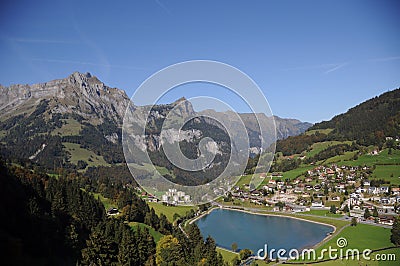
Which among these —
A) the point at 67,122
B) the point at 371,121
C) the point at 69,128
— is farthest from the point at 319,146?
the point at 67,122

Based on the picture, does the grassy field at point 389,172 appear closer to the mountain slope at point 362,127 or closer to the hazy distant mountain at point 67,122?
the mountain slope at point 362,127

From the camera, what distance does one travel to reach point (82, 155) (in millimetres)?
77375

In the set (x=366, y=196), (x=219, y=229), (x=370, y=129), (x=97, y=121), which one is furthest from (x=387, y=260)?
(x=97, y=121)

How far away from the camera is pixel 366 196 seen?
36312 millimetres

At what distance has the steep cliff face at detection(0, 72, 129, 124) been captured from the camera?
10931 cm

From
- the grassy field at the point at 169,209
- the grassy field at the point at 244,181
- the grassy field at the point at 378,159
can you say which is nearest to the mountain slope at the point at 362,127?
the grassy field at the point at 378,159

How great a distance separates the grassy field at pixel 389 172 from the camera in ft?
123

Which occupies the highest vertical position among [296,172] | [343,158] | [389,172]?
[343,158]

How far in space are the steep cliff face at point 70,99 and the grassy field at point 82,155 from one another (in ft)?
88.9

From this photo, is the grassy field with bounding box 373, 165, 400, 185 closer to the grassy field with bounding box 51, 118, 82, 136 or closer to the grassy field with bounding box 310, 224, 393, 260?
the grassy field with bounding box 310, 224, 393, 260

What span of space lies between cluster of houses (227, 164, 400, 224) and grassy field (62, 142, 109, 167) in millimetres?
40991

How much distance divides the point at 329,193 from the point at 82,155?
192 feet

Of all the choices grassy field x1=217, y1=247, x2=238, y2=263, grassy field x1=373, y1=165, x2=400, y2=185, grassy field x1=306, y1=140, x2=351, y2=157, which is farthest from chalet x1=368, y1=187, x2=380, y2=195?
grassy field x1=217, y1=247, x2=238, y2=263

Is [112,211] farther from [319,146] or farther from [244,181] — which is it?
[319,146]
